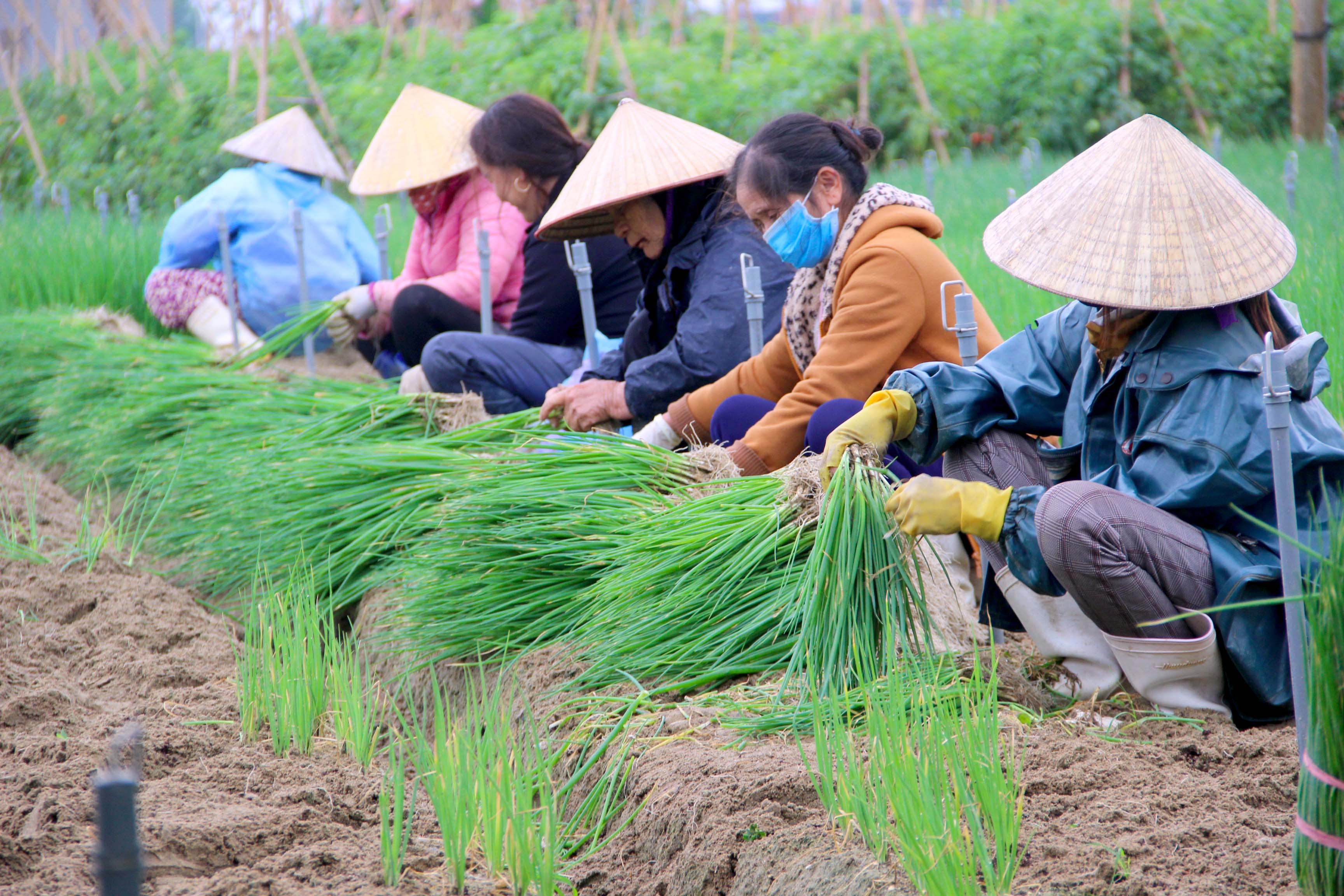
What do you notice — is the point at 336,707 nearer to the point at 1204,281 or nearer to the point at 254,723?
the point at 254,723

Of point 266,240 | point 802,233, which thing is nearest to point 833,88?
point 266,240

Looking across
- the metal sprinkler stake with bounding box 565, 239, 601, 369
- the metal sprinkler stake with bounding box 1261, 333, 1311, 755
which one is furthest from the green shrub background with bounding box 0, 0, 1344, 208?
the metal sprinkler stake with bounding box 1261, 333, 1311, 755

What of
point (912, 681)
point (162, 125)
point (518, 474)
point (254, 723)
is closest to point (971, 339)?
point (912, 681)

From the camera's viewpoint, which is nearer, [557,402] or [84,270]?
[557,402]

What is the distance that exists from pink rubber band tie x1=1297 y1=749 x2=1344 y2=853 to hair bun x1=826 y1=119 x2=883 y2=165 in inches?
69.7

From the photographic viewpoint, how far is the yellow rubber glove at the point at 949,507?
6.48 feet

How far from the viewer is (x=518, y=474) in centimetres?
280

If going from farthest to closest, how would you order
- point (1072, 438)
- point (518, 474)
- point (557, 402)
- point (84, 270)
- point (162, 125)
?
point (162, 125)
point (84, 270)
point (557, 402)
point (518, 474)
point (1072, 438)

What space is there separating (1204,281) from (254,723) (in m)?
1.88

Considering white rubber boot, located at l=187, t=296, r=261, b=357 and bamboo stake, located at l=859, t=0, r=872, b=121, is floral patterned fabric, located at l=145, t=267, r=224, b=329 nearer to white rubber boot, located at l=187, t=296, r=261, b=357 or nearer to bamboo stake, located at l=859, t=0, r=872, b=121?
white rubber boot, located at l=187, t=296, r=261, b=357

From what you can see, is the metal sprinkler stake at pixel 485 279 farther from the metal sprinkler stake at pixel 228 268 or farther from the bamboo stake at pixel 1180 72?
the bamboo stake at pixel 1180 72

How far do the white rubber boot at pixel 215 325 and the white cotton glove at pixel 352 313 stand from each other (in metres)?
0.77

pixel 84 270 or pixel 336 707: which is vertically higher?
pixel 84 270

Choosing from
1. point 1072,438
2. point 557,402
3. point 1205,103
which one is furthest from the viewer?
point 1205,103
